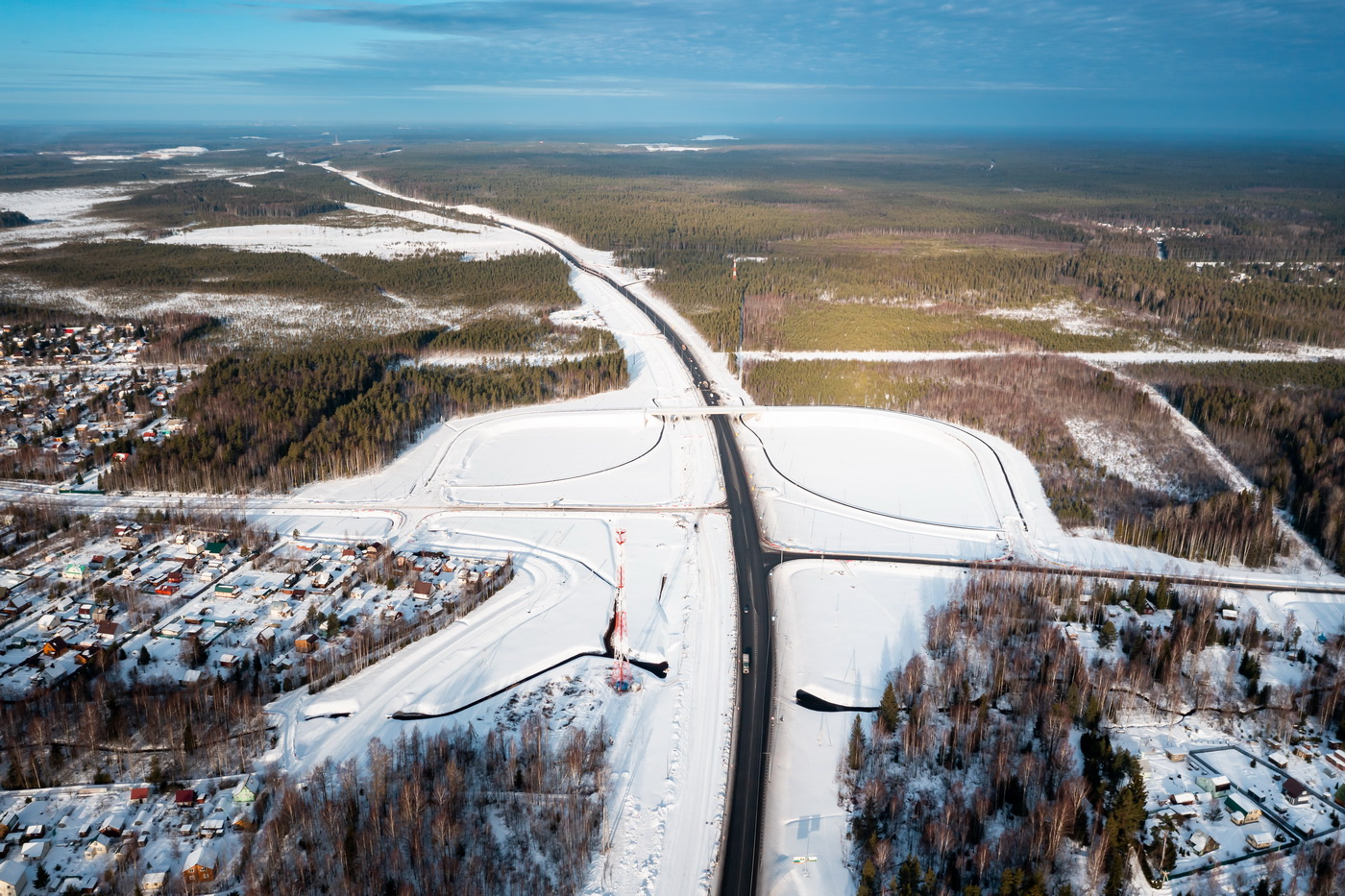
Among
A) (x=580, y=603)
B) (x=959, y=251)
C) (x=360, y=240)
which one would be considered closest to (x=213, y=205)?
(x=360, y=240)

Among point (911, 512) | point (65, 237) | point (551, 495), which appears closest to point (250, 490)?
point (551, 495)

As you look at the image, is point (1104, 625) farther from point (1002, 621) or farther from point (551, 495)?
point (551, 495)

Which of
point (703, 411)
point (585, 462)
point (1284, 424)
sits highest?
point (1284, 424)

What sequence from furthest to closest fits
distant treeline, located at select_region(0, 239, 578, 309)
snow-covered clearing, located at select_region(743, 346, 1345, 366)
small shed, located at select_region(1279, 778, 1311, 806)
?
distant treeline, located at select_region(0, 239, 578, 309), snow-covered clearing, located at select_region(743, 346, 1345, 366), small shed, located at select_region(1279, 778, 1311, 806)

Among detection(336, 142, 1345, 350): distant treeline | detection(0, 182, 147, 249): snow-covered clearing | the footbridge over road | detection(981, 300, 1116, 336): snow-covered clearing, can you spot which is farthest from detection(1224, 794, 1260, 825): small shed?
detection(0, 182, 147, 249): snow-covered clearing

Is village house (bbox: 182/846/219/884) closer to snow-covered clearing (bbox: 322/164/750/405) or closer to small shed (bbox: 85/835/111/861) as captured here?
small shed (bbox: 85/835/111/861)

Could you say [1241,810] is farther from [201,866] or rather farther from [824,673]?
[201,866]

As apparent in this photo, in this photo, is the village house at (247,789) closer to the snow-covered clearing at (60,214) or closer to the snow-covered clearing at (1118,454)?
the snow-covered clearing at (1118,454)
